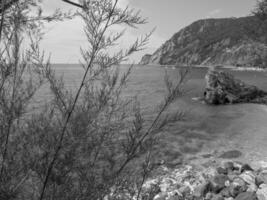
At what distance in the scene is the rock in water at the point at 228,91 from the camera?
33.4 m

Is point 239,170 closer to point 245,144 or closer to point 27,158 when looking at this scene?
point 245,144

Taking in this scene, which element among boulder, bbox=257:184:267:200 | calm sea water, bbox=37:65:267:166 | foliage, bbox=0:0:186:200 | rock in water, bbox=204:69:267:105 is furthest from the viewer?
rock in water, bbox=204:69:267:105

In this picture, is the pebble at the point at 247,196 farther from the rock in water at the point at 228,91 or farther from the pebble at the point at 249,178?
the rock in water at the point at 228,91

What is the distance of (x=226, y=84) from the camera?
3491 cm

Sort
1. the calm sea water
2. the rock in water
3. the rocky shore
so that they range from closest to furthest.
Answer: the rocky shore → the calm sea water → the rock in water

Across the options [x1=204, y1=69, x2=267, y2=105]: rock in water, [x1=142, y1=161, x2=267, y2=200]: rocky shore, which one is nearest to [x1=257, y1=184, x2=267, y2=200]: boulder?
[x1=142, y1=161, x2=267, y2=200]: rocky shore

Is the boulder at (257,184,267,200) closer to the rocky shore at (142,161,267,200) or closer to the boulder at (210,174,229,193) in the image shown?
the rocky shore at (142,161,267,200)

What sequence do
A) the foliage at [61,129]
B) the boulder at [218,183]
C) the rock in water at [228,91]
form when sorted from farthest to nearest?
the rock in water at [228,91] < the boulder at [218,183] < the foliage at [61,129]

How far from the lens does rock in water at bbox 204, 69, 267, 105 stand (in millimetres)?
33406

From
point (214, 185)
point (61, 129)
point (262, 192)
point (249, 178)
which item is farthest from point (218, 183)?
point (61, 129)

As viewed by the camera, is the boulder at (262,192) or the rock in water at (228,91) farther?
the rock in water at (228,91)

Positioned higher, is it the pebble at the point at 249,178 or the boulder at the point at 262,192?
the boulder at the point at 262,192

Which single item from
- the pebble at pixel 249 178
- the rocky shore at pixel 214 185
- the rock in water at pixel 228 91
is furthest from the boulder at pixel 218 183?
the rock in water at pixel 228 91

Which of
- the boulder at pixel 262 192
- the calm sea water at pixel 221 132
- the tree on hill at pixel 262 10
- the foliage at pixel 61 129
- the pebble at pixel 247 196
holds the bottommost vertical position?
the calm sea water at pixel 221 132
